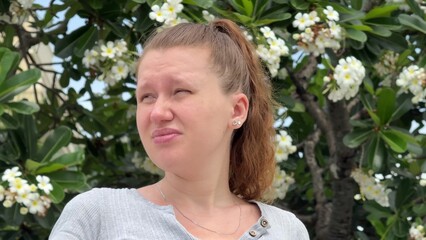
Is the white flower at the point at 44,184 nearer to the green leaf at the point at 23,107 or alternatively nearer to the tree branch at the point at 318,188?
the green leaf at the point at 23,107

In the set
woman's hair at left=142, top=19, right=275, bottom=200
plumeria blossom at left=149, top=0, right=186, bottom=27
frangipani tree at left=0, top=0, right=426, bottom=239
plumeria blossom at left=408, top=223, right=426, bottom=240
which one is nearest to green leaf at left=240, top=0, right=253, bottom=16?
frangipani tree at left=0, top=0, right=426, bottom=239

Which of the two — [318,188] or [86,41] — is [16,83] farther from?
[318,188]

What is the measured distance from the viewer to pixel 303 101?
418 cm

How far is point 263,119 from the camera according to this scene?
1.92 metres

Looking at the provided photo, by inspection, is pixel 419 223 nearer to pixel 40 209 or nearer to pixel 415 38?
pixel 415 38

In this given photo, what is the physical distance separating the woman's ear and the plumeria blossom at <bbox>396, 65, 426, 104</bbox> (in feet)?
6.48

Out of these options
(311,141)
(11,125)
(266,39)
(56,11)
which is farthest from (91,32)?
(311,141)

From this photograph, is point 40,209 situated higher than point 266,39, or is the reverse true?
point 266,39

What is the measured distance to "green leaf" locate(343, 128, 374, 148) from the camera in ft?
Answer: 12.3

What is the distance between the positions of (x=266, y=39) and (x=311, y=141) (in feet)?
3.26

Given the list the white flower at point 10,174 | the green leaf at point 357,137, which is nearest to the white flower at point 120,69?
the white flower at point 10,174

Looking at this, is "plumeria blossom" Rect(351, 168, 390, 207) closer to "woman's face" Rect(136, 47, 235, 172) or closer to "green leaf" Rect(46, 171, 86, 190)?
"green leaf" Rect(46, 171, 86, 190)

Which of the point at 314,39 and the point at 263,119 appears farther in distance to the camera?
the point at 314,39

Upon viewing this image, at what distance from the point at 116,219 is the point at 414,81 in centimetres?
222
